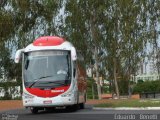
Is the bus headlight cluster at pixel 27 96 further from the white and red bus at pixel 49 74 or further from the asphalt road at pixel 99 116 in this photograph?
the asphalt road at pixel 99 116

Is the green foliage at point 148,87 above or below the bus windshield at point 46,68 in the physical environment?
below

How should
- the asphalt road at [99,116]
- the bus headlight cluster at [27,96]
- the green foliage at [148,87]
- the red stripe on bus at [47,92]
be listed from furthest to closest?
the green foliage at [148,87], the bus headlight cluster at [27,96], the red stripe on bus at [47,92], the asphalt road at [99,116]

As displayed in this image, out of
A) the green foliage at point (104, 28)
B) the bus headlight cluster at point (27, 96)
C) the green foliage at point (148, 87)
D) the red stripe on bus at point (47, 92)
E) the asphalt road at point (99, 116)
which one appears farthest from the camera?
the green foliage at point (148, 87)

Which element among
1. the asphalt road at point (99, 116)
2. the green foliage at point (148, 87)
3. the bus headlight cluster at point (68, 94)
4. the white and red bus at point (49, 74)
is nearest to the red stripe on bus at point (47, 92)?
the white and red bus at point (49, 74)

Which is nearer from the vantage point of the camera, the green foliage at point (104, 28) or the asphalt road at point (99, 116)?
the asphalt road at point (99, 116)

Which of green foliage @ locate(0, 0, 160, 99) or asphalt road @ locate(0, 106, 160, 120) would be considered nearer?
asphalt road @ locate(0, 106, 160, 120)

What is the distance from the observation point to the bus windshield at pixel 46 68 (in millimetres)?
25375

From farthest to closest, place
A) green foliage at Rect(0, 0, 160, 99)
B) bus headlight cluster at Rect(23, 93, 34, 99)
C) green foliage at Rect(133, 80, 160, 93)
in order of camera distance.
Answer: green foliage at Rect(133, 80, 160, 93), green foliage at Rect(0, 0, 160, 99), bus headlight cluster at Rect(23, 93, 34, 99)

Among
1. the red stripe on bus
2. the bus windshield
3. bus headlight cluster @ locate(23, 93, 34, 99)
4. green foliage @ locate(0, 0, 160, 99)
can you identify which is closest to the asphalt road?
the red stripe on bus

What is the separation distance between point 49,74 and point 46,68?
372mm

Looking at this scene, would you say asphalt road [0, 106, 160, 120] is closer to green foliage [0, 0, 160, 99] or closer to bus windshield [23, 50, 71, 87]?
bus windshield [23, 50, 71, 87]

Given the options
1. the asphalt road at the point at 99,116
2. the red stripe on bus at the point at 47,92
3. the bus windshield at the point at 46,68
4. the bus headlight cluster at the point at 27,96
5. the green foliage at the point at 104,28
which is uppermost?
the green foliage at the point at 104,28

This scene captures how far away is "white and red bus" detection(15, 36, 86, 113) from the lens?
→ 82.8 ft

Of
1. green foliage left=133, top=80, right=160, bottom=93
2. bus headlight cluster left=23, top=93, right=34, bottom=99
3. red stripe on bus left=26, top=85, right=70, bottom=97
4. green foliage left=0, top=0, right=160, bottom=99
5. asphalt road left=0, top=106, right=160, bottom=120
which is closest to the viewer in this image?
asphalt road left=0, top=106, right=160, bottom=120
